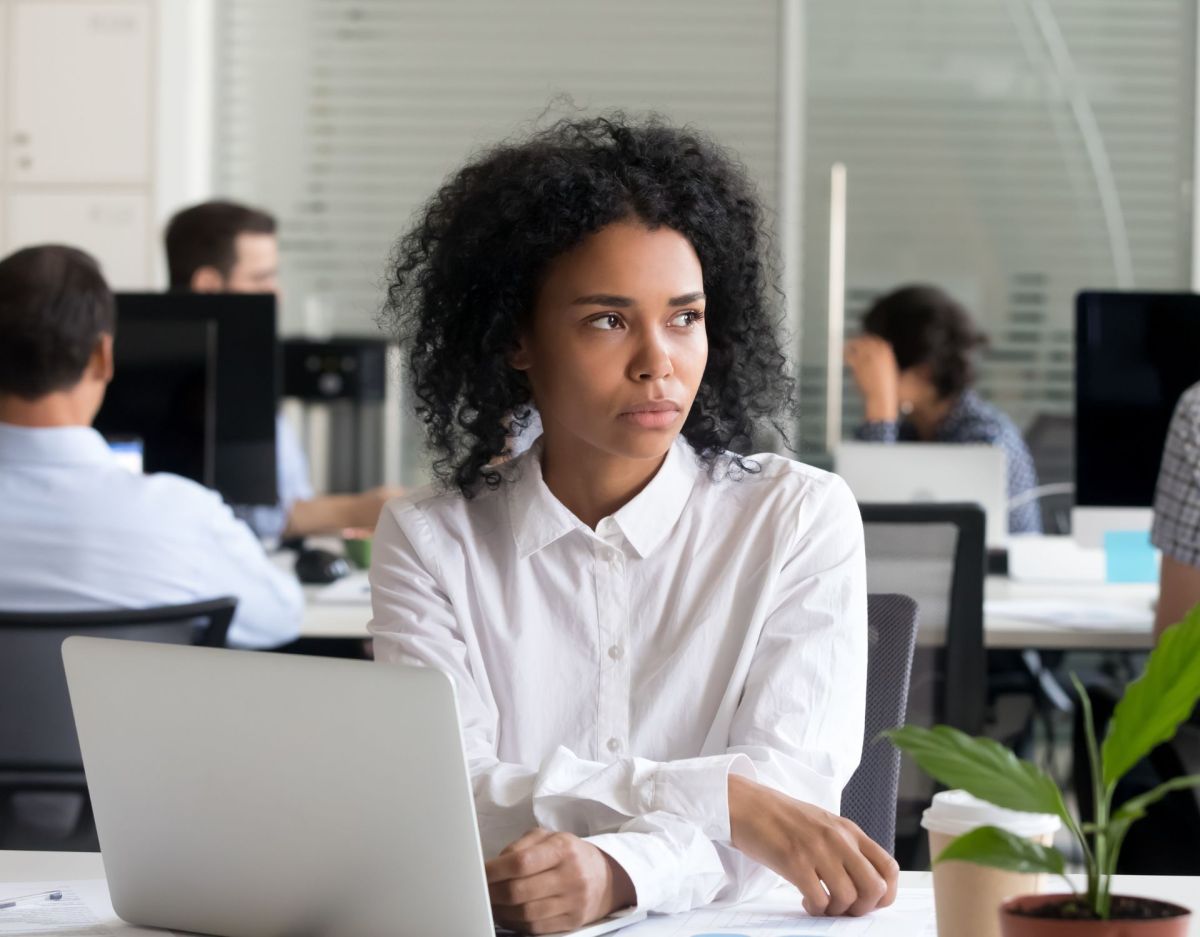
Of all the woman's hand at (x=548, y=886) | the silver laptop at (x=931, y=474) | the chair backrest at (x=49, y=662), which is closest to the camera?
the woman's hand at (x=548, y=886)

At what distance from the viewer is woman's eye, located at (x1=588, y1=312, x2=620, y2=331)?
140 cm

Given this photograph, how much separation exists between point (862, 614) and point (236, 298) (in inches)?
65.9

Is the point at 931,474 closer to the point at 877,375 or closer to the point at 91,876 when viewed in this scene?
the point at 877,375

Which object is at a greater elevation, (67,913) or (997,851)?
(997,851)

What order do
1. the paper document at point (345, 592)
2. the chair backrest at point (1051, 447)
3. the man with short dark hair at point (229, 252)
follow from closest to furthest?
the paper document at point (345, 592), the man with short dark hair at point (229, 252), the chair backrest at point (1051, 447)

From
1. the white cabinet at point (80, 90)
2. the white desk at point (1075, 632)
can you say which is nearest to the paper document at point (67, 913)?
the white desk at point (1075, 632)

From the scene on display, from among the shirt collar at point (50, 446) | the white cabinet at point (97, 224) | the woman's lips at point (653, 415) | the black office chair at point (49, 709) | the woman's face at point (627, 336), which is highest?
the white cabinet at point (97, 224)

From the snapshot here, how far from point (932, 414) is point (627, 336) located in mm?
2695

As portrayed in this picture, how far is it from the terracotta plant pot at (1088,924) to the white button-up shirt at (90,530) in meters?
1.61

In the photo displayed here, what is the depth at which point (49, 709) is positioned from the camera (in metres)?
1.92

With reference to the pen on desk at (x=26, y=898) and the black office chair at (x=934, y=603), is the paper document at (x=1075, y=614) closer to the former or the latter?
the black office chair at (x=934, y=603)

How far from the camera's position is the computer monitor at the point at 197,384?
8.91ft

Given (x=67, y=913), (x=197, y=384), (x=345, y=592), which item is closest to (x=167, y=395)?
(x=197, y=384)

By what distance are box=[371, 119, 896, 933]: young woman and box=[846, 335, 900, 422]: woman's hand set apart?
245 centimetres
